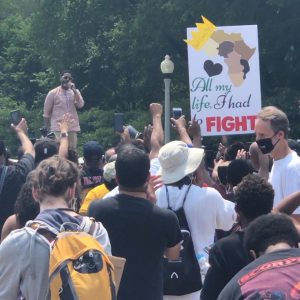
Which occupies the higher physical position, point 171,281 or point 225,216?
point 225,216

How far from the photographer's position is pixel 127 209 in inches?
180

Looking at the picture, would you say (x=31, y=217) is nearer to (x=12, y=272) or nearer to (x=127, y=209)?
(x=127, y=209)

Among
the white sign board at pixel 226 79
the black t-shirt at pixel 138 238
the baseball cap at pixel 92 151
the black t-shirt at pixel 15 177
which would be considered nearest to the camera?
the black t-shirt at pixel 138 238

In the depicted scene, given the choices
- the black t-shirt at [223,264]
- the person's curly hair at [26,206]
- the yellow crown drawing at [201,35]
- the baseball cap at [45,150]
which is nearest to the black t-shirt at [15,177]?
the baseball cap at [45,150]

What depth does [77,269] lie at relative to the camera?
372 cm

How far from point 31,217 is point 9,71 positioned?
3744 cm

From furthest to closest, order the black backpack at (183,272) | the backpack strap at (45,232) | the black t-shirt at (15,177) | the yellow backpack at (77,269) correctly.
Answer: the black t-shirt at (15,177) → the black backpack at (183,272) → the backpack strap at (45,232) → the yellow backpack at (77,269)

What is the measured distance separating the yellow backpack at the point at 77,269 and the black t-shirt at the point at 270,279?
2.93 feet

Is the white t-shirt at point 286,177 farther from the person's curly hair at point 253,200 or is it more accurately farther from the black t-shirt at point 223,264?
the black t-shirt at point 223,264

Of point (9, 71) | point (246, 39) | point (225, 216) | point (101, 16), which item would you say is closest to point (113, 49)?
point (101, 16)

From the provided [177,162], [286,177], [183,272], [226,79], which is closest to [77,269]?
[183,272]

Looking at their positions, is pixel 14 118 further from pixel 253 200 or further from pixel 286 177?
pixel 253 200

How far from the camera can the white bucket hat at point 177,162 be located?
5.18 metres

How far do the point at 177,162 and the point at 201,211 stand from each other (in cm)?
35
